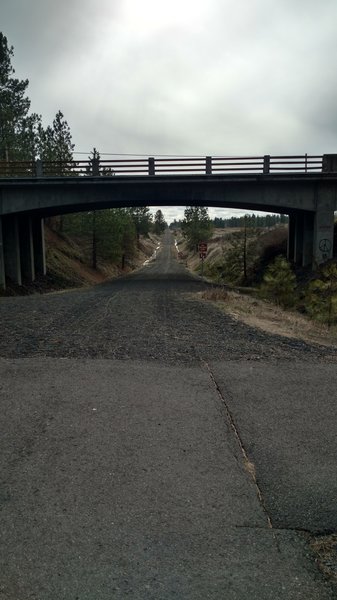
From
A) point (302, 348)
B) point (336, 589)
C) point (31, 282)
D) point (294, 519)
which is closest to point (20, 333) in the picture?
point (302, 348)

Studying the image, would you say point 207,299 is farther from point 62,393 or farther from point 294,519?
point 294,519

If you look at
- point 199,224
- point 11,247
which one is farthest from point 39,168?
point 199,224

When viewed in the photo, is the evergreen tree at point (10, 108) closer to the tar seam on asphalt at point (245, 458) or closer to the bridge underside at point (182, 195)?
the bridge underside at point (182, 195)

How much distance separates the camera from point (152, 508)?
10.9 feet

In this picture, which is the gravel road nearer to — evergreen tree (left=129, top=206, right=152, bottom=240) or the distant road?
the distant road

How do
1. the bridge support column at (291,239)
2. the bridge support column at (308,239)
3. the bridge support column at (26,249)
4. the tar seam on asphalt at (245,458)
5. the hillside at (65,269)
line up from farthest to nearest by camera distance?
the bridge support column at (291,239) → the bridge support column at (26,249) → the hillside at (65,269) → the bridge support column at (308,239) → the tar seam on asphalt at (245,458)

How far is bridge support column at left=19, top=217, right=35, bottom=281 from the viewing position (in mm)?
28094

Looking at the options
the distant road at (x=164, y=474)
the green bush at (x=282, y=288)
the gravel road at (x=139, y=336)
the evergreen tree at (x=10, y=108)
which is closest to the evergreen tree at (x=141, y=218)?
the evergreen tree at (x=10, y=108)

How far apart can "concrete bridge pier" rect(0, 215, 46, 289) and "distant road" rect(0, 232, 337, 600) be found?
19.3 m

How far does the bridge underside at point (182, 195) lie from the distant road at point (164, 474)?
1927cm

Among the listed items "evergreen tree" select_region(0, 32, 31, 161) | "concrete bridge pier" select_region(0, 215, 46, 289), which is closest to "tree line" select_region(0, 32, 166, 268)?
"evergreen tree" select_region(0, 32, 31, 161)

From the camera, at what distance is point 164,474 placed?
150 inches

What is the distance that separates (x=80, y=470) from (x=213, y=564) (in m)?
1.57

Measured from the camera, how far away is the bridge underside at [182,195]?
24.6 m
